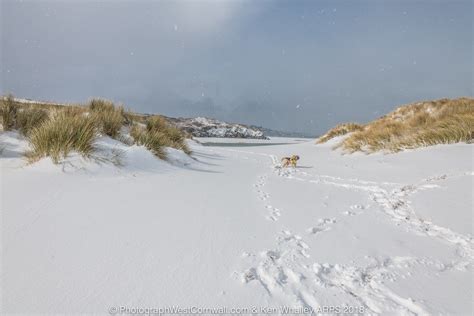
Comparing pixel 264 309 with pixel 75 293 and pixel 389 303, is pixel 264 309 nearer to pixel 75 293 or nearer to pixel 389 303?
pixel 389 303

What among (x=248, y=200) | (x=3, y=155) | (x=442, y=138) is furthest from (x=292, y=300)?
(x=442, y=138)

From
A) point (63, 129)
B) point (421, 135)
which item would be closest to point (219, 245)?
point (63, 129)

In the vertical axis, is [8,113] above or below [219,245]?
above

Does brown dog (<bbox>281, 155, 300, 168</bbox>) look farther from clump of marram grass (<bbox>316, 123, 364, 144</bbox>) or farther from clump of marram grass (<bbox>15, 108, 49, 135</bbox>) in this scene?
clump of marram grass (<bbox>316, 123, 364, 144</bbox>)

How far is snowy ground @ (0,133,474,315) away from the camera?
1426 mm

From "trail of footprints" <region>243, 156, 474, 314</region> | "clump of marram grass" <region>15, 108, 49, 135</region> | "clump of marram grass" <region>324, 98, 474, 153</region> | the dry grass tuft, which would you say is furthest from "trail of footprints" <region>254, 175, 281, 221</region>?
"clump of marram grass" <region>324, 98, 474, 153</region>

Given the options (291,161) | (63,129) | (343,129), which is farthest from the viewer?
(343,129)

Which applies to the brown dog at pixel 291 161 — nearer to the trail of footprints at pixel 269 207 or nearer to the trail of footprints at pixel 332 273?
the trail of footprints at pixel 269 207

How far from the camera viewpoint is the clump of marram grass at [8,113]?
16.5 feet

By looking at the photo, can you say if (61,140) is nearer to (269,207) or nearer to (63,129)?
(63,129)

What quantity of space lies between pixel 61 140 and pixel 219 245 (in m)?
3.08

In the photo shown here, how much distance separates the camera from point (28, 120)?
17.7 feet

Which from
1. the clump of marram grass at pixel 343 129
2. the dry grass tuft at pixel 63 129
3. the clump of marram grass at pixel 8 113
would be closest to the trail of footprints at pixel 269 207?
the dry grass tuft at pixel 63 129

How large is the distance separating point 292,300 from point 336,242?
929 millimetres
